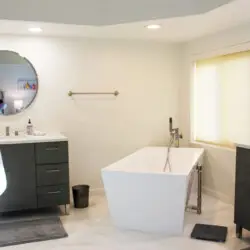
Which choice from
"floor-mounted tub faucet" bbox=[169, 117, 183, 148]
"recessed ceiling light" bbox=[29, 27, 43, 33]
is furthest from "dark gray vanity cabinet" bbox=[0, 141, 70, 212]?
"floor-mounted tub faucet" bbox=[169, 117, 183, 148]

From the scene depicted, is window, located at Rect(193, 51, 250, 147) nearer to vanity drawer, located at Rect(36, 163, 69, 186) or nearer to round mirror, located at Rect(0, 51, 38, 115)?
vanity drawer, located at Rect(36, 163, 69, 186)

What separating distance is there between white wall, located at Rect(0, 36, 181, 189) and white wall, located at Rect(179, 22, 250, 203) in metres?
0.18

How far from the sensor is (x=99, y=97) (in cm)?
491

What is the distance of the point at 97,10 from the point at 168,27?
0.83 meters

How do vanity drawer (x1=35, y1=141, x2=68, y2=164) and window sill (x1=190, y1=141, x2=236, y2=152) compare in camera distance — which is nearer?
vanity drawer (x1=35, y1=141, x2=68, y2=164)

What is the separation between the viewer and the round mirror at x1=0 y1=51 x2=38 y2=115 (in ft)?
14.5

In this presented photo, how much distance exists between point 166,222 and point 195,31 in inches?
89.6

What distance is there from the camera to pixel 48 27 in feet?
13.0

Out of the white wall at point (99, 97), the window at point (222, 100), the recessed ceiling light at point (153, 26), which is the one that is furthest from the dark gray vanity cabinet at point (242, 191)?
the white wall at point (99, 97)

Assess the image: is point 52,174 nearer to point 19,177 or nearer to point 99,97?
point 19,177

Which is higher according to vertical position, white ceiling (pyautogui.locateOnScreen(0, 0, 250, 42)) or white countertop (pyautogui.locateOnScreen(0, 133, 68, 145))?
white ceiling (pyautogui.locateOnScreen(0, 0, 250, 42))

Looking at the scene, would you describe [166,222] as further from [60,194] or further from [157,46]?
[157,46]

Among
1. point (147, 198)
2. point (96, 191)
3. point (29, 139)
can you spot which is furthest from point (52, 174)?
point (147, 198)

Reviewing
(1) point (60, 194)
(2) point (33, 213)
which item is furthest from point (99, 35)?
(2) point (33, 213)
